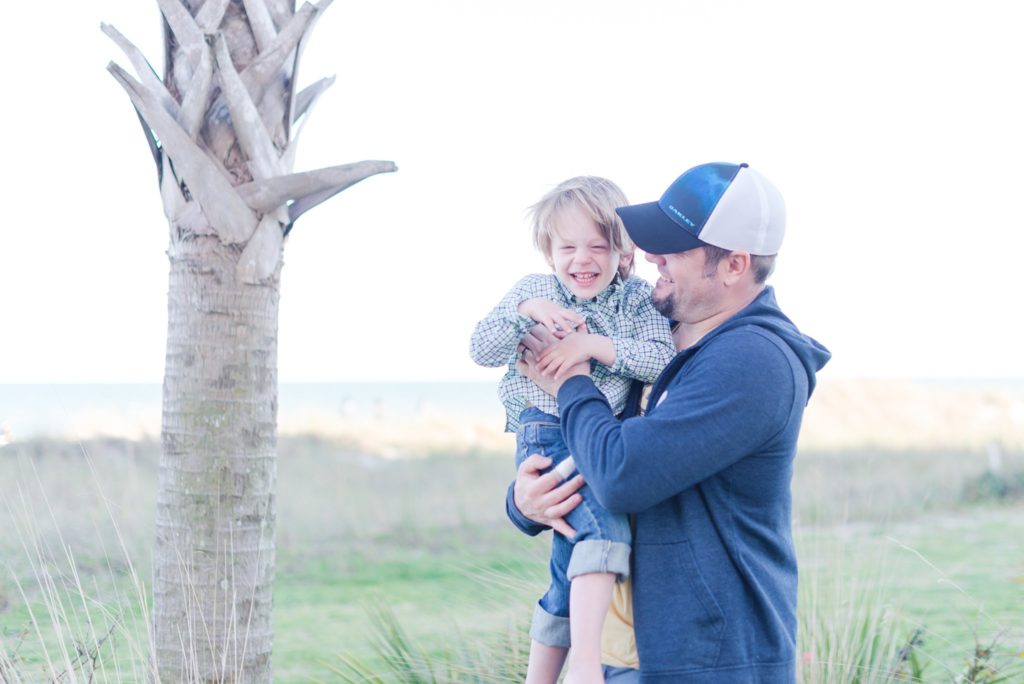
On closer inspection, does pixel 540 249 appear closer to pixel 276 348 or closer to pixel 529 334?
pixel 529 334

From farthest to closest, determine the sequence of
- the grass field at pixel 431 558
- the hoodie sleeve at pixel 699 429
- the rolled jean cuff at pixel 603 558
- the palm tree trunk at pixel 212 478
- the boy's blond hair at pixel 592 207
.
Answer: the grass field at pixel 431 558
the palm tree trunk at pixel 212 478
the boy's blond hair at pixel 592 207
the rolled jean cuff at pixel 603 558
the hoodie sleeve at pixel 699 429

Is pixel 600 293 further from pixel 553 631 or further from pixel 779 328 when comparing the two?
pixel 553 631

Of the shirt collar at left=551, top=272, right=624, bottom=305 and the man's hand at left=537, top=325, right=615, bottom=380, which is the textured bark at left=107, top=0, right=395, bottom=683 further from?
the man's hand at left=537, top=325, right=615, bottom=380

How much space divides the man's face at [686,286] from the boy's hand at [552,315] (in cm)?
23

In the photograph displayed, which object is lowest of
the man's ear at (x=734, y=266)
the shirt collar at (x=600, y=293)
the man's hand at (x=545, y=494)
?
the man's hand at (x=545, y=494)

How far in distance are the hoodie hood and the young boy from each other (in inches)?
13.2

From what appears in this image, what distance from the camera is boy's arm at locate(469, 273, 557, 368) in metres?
2.76

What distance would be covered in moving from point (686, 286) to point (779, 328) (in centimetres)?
26

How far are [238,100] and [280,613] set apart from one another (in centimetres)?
656

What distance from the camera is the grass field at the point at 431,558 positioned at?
168 inches

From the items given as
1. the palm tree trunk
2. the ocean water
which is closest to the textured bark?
the palm tree trunk

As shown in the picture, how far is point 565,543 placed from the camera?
2643 millimetres

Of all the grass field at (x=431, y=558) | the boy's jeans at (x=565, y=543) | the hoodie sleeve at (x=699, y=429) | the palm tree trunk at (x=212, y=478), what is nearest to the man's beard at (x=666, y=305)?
the hoodie sleeve at (x=699, y=429)

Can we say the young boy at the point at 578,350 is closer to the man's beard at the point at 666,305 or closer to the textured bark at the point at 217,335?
the man's beard at the point at 666,305
